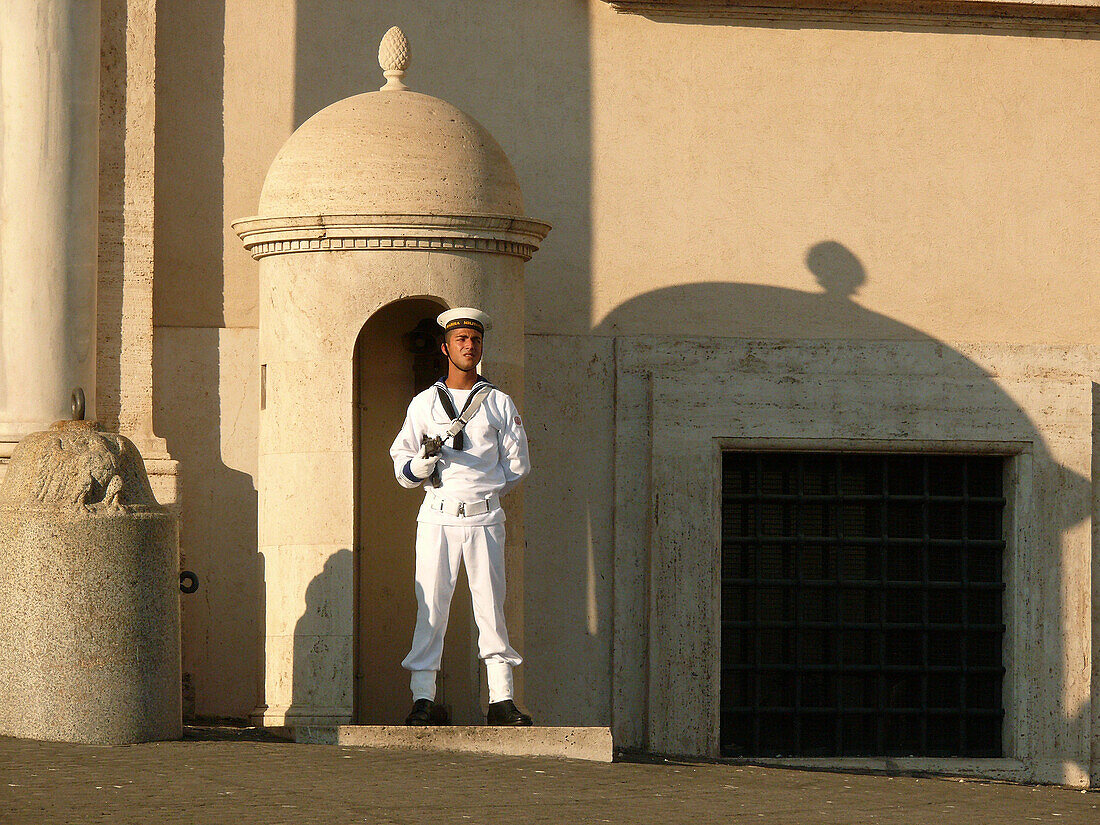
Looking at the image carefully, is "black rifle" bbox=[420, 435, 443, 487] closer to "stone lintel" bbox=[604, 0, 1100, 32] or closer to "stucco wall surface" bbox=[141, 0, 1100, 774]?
"stucco wall surface" bbox=[141, 0, 1100, 774]

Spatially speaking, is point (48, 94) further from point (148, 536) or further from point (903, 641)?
point (903, 641)

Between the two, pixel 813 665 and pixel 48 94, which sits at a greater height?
pixel 48 94

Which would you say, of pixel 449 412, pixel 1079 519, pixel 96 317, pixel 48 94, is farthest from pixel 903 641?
pixel 48 94

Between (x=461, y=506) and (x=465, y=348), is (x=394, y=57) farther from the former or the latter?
(x=461, y=506)

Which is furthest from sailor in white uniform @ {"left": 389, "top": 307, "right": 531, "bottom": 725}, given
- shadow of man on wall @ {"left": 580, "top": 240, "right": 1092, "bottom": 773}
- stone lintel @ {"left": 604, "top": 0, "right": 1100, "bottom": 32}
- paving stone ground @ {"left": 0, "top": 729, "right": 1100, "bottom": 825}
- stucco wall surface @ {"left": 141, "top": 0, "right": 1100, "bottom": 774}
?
stone lintel @ {"left": 604, "top": 0, "right": 1100, "bottom": 32}

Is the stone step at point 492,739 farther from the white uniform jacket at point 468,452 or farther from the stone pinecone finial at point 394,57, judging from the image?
the stone pinecone finial at point 394,57

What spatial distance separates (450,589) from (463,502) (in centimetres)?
41

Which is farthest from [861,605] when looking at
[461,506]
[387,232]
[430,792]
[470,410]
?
[430,792]

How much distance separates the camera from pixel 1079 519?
10.7m

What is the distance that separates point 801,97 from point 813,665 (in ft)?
11.1

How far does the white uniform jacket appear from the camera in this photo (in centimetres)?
816

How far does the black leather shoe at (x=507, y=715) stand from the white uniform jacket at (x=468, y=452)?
2.69 feet

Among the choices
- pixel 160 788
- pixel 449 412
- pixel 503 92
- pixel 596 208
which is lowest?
pixel 160 788

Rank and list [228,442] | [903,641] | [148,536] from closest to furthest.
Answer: [148,536] < [228,442] < [903,641]
